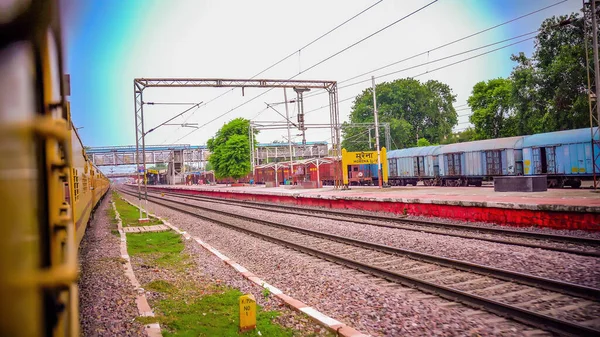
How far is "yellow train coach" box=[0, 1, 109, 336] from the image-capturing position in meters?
1.05

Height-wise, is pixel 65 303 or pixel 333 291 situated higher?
pixel 65 303

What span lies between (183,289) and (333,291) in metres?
2.51

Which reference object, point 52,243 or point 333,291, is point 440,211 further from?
point 52,243

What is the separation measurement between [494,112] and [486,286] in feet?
152

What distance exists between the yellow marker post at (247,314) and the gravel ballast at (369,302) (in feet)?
3.54

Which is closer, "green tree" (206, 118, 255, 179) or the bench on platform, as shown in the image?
the bench on platform

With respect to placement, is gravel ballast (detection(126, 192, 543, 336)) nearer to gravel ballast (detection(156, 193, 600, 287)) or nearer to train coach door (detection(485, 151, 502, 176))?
gravel ballast (detection(156, 193, 600, 287))

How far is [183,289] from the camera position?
6.76 m

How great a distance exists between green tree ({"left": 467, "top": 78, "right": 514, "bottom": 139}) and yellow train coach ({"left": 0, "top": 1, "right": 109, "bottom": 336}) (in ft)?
160

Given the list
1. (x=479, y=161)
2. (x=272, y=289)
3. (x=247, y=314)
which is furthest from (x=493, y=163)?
(x=247, y=314)

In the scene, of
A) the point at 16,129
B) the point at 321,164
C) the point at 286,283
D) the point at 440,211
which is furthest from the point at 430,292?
the point at 321,164

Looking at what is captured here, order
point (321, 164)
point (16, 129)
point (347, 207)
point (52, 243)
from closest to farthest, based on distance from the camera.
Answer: point (16, 129) → point (52, 243) → point (347, 207) → point (321, 164)

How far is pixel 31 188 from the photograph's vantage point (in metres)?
1.29

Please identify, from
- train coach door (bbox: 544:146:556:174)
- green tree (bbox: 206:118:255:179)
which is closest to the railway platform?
train coach door (bbox: 544:146:556:174)
